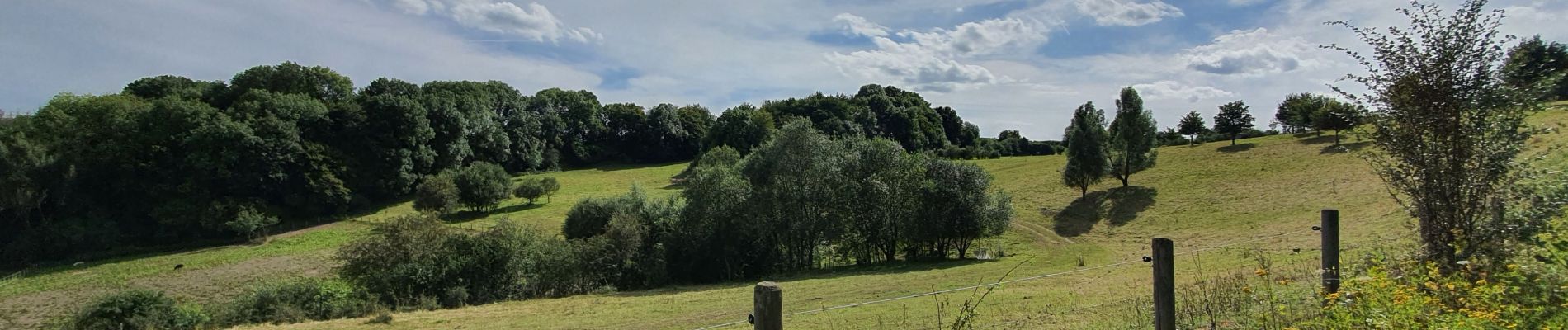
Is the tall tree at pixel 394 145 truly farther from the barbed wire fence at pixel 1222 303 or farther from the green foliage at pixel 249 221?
the barbed wire fence at pixel 1222 303

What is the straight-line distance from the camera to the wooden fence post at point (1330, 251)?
662 centimetres

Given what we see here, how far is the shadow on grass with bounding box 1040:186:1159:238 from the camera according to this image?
41.2m

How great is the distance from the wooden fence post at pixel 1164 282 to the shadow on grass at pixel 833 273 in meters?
22.0

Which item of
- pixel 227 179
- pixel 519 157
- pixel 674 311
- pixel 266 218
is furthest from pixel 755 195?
pixel 519 157

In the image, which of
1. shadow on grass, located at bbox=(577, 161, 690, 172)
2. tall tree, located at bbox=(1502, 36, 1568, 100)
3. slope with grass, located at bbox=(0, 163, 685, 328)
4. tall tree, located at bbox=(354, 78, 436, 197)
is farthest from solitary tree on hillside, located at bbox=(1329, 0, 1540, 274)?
shadow on grass, located at bbox=(577, 161, 690, 172)

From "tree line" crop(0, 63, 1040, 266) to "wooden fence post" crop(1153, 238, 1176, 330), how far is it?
30.4m

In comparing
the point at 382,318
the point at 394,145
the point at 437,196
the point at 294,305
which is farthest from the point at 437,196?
the point at 382,318

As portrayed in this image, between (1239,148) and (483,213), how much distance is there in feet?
197

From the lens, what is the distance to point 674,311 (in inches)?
750

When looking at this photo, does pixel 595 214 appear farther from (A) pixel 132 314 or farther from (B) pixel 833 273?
(A) pixel 132 314

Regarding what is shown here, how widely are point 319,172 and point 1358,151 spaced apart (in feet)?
194

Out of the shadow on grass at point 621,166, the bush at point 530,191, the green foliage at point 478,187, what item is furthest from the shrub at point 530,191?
the shadow on grass at point 621,166

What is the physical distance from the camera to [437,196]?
1885 inches

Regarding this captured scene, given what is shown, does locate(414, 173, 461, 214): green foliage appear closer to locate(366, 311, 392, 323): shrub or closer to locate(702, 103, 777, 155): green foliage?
locate(366, 311, 392, 323): shrub
